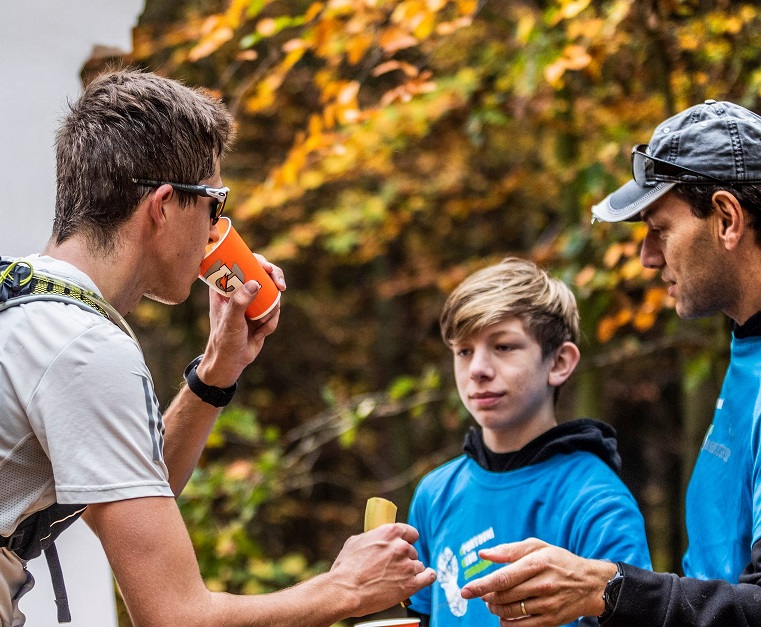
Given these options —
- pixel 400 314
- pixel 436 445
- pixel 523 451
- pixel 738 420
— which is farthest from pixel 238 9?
pixel 436 445

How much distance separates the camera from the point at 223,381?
9.12 ft

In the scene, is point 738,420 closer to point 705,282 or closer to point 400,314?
Result: point 705,282

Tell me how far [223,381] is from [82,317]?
961 millimetres

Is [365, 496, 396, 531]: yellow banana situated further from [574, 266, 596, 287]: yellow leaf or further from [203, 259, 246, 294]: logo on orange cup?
[574, 266, 596, 287]: yellow leaf

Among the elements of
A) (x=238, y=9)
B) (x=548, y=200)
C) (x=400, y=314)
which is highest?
(x=238, y=9)

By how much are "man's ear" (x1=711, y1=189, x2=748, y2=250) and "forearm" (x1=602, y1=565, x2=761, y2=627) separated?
869 mm

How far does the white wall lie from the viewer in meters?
3.10

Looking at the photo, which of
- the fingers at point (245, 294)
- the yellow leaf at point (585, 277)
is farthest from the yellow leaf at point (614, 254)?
the fingers at point (245, 294)

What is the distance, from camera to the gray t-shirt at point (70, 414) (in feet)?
5.81

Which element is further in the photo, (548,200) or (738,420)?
(548,200)

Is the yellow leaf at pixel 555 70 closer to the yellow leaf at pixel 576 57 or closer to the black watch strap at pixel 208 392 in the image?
the yellow leaf at pixel 576 57

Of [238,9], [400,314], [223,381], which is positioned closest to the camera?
[223,381]

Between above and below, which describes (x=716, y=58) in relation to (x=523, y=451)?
above

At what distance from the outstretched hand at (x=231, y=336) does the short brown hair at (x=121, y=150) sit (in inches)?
22.7
